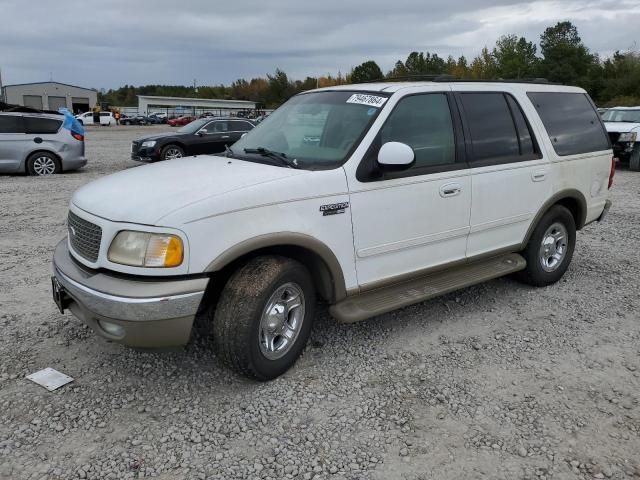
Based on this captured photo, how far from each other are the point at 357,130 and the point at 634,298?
3.28m

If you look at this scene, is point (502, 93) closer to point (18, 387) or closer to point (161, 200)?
point (161, 200)

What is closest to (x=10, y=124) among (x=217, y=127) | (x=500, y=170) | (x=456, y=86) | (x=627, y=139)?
(x=217, y=127)

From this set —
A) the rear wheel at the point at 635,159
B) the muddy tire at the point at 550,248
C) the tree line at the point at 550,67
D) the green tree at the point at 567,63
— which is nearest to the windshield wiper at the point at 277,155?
the muddy tire at the point at 550,248

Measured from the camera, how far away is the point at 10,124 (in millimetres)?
12742

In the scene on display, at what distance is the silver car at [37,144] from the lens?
41.9 feet

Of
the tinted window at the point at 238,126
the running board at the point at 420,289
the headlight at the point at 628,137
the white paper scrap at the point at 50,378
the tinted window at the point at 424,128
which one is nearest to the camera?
the white paper scrap at the point at 50,378

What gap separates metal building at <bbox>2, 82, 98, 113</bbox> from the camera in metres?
78.0

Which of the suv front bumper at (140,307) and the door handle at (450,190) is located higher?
the door handle at (450,190)

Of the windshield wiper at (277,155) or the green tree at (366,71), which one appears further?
the green tree at (366,71)

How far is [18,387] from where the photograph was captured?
11.3 ft

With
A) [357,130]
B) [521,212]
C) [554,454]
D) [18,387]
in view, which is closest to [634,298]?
[521,212]

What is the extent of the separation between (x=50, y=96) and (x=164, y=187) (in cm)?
8924

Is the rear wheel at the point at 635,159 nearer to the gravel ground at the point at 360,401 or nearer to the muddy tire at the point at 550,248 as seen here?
the muddy tire at the point at 550,248

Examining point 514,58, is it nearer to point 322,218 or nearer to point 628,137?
point 628,137
